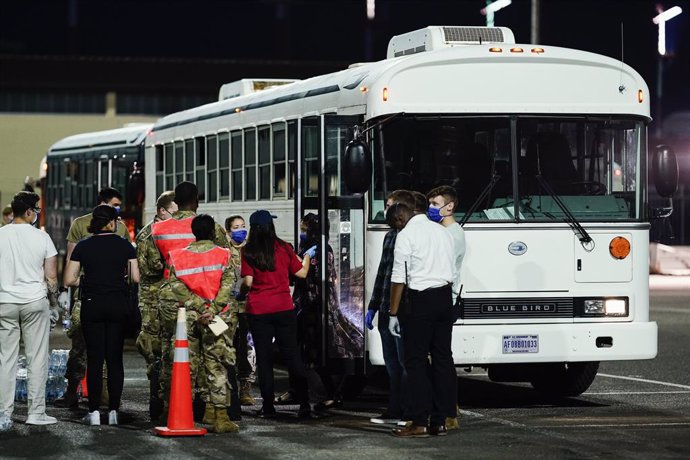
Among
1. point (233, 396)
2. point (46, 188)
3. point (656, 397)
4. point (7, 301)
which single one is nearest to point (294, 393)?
point (233, 396)

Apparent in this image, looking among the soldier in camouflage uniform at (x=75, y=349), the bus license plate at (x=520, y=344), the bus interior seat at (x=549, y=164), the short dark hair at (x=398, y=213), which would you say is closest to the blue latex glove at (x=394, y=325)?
the short dark hair at (x=398, y=213)

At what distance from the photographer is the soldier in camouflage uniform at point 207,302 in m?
12.2

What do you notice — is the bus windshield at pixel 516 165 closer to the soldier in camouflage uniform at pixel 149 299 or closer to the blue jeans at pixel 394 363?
the blue jeans at pixel 394 363

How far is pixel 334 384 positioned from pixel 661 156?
3.50 meters

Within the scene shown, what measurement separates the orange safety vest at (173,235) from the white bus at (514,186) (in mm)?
1496

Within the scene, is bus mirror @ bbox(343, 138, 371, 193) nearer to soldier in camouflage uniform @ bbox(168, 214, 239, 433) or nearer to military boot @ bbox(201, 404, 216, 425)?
soldier in camouflage uniform @ bbox(168, 214, 239, 433)

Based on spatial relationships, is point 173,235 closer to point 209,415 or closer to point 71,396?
point 209,415

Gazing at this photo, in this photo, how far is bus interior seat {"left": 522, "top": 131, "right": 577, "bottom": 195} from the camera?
13984mm

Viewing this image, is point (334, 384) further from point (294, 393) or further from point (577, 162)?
point (577, 162)

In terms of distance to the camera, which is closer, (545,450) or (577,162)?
(545,450)

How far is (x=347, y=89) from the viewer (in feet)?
47.9

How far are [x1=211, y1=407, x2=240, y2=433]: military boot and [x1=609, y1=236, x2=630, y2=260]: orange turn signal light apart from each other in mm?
3791

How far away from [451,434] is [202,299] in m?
2.11

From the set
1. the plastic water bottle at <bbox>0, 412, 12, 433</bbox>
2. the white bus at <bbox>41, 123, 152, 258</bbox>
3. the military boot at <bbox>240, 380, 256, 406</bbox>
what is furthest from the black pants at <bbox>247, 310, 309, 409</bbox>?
the white bus at <bbox>41, 123, 152, 258</bbox>
